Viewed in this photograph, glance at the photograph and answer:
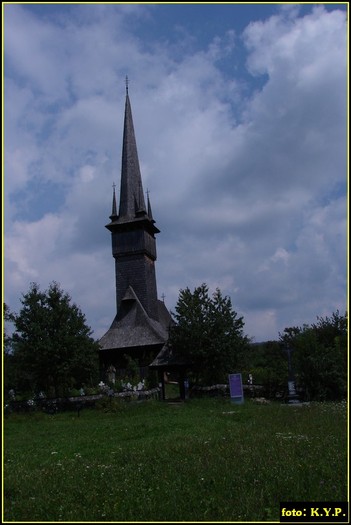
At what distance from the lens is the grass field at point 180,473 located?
258 inches

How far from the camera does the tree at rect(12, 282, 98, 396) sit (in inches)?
1192

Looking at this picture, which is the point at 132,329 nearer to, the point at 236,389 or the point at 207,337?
the point at 207,337

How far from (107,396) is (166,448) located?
16868 millimetres

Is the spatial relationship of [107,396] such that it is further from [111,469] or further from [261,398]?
[111,469]

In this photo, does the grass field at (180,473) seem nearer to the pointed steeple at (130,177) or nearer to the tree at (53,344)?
the tree at (53,344)

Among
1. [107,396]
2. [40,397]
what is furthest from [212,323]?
[40,397]

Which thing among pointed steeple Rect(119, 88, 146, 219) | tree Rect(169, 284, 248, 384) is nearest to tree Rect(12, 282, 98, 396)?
tree Rect(169, 284, 248, 384)

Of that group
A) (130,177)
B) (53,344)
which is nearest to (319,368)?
(53,344)

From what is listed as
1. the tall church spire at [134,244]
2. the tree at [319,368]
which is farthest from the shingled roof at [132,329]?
the tree at [319,368]

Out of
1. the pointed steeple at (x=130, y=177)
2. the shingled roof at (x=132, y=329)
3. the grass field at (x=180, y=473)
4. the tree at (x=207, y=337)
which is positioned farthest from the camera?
the pointed steeple at (x=130, y=177)

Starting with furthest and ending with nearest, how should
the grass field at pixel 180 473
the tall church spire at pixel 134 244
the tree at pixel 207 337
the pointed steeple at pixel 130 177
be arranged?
the pointed steeple at pixel 130 177
the tall church spire at pixel 134 244
the tree at pixel 207 337
the grass field at pixel 180 473

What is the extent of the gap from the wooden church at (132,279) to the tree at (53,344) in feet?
29.8

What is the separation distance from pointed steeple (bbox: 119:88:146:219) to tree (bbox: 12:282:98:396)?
778 inches

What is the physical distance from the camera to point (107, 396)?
27156mm
